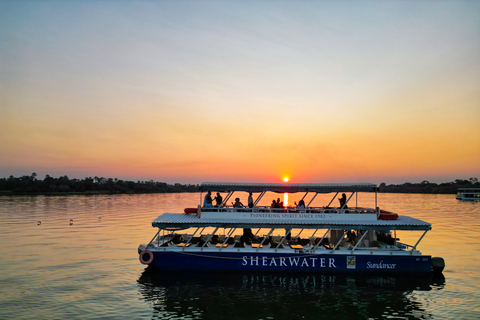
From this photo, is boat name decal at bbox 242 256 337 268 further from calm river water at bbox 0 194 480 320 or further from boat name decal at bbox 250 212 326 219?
boat name decal at bbox 250 212 326 219

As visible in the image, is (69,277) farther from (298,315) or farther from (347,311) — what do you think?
(347,311)

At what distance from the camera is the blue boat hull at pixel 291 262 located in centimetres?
1961

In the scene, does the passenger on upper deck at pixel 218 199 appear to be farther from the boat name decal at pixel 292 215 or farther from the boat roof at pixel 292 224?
the boat name decal at pixel 292 215

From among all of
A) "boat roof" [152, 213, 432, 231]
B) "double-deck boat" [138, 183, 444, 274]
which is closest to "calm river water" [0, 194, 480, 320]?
"double-deck boat" [138, 183, 444, 274]

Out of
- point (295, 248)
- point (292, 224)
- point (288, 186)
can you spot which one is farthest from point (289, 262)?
point (288, 186)

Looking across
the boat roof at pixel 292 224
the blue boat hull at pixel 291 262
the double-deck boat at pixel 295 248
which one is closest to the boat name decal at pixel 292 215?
the double-deck boat at pixel 295 248

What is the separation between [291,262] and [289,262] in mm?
119

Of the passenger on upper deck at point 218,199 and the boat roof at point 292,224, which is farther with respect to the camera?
the passenger on upper deck at point 218,199

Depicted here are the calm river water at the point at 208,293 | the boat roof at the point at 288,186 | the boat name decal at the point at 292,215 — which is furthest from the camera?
the boat roof at the point at 288,186

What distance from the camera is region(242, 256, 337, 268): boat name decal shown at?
1977 cm

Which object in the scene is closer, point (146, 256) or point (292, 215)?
point (146, 256)

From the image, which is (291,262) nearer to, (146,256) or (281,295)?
(281,295)

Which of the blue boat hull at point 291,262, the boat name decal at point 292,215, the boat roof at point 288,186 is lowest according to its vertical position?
the blue boat hull at point 291,262

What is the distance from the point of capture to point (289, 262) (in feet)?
65.3
